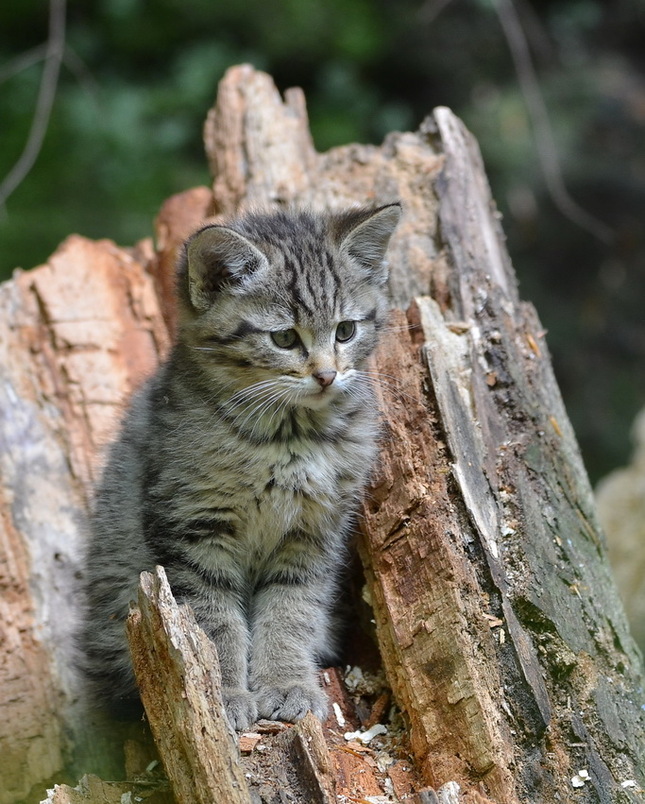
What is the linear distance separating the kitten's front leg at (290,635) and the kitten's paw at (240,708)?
0.06m

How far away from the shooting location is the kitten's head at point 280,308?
3209mm

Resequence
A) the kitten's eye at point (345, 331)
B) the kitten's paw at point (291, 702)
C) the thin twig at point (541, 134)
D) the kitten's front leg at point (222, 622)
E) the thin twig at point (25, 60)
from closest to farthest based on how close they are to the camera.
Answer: the kitten's paw at point (291, 702) → the kitten's front leg at point (222, 622) → the kitten's eye at point (345, 331) → the thin twig at point (25, 60) → the thin twig at point (541, 134)

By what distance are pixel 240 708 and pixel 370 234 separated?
1.83 metres

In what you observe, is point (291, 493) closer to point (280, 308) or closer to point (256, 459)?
point (256, 459)

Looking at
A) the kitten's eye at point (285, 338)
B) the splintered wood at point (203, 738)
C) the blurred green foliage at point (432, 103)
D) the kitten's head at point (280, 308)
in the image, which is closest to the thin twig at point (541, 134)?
the blurred green foliage at point (432, 103)

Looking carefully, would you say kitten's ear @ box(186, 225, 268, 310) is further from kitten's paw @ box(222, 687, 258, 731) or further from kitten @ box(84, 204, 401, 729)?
kitten's paw @ box(222, 687, 258, 731)

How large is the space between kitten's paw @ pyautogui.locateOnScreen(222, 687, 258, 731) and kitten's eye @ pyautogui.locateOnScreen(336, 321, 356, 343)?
1.32 metres

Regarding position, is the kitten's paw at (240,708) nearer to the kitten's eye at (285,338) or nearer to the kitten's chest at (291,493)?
the kitten's chest at (291,493)

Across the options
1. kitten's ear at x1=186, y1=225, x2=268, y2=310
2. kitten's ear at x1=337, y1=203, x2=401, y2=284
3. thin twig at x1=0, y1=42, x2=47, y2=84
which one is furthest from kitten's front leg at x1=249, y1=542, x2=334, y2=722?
thin twig at x1=0, y1=42, x2=47, y2=84

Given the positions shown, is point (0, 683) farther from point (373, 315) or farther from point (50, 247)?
point (50, 247)

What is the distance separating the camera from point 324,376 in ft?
10.4

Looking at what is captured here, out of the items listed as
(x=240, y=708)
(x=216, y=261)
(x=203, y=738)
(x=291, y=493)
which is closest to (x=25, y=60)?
(x=216, y=261)

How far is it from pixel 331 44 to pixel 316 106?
591 mm

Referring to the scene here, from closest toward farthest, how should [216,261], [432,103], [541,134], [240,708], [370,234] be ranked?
[240,708] < [216,261] < [370,234] < [541,134] < [432,103]
